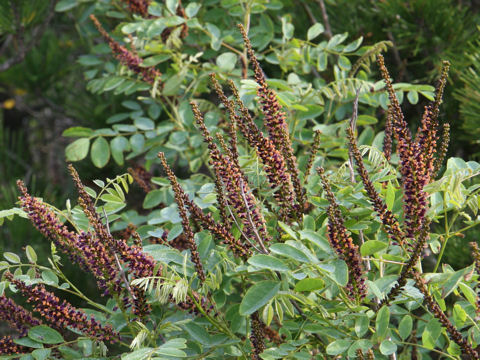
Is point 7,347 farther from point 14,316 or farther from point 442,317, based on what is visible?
point 442,317

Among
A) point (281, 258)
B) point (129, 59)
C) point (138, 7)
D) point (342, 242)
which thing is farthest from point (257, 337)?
point (138, 7)

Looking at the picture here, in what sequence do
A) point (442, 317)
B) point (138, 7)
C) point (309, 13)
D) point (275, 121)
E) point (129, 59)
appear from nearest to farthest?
point (442, 317)
point (275, 121)
point (129, 59)
point (138, 7)
point (309, 13)

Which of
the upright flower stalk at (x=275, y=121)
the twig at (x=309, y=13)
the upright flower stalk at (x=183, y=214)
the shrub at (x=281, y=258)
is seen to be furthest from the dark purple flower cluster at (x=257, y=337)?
the twig at (x=309, y=13)

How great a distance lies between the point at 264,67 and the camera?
6.50ft

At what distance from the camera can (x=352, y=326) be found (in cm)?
96

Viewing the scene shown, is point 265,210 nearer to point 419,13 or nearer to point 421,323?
point 421,323

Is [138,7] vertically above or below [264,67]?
above

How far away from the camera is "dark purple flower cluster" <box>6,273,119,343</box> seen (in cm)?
94

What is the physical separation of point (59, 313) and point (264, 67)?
1250 mm

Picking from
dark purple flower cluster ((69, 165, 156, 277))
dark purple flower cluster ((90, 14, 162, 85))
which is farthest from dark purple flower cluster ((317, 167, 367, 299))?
dark purple flower cluster ((90, 14, 162, 85))

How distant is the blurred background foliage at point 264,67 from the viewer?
1474 millimetres

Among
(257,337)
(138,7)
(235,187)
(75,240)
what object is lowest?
(257,337)

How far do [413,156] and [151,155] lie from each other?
92 cm

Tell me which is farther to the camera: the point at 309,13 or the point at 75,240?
the point at 309,13
